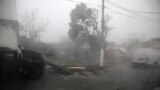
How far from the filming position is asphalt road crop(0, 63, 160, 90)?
14.0ft

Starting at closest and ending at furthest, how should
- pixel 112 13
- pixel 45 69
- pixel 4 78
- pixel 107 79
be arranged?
pixel 4 78, pixel 45 69, pixel 107 79, pixel 112 13

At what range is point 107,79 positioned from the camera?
4.99 meters

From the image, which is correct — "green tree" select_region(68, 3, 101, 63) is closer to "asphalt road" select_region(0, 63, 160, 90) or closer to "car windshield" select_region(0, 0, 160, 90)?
"car windshield" select_region(0, 0, 160, 90)

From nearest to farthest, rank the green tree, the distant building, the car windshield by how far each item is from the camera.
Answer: the car windshield → the green tree → the distant building

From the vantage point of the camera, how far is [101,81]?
4848 millimetres

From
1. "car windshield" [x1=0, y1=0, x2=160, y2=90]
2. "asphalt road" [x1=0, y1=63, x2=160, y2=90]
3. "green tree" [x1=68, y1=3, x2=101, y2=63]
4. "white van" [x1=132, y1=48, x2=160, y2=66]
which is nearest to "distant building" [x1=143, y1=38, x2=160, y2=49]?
"car windshield" [x1=0, y1=0, x2=160, y2=90]

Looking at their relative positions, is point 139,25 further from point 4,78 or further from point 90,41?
point 4,78

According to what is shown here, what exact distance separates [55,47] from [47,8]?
742mm

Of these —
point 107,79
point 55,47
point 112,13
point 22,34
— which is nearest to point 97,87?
point 107,79

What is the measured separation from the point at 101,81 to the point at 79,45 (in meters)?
0.81

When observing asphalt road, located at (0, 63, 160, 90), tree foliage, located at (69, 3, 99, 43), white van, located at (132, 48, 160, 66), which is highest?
tree foliage, located at (69, 3, 99, 43)

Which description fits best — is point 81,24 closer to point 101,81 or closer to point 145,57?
point 101,81

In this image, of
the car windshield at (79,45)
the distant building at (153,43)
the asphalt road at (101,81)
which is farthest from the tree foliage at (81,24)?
the distant building at (153,43)

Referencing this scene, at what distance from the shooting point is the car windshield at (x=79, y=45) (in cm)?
424
